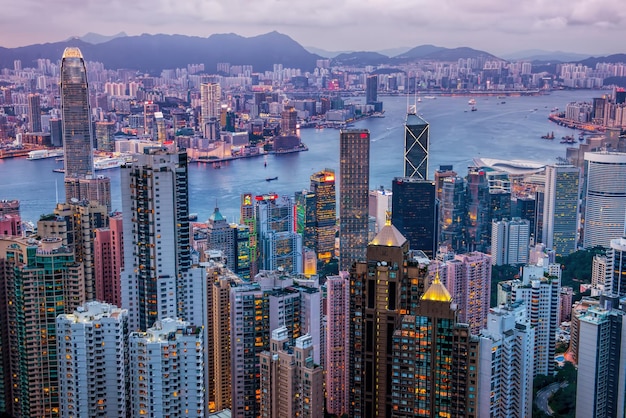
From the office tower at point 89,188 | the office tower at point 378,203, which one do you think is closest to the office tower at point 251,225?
the office tower at point 378,203

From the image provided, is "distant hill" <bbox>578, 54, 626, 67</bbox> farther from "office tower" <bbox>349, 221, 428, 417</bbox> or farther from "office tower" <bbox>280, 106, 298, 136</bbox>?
"office tower" <bbox>349, 221, 428, 417</bbox>

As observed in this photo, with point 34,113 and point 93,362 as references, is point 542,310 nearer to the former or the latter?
point 93,362

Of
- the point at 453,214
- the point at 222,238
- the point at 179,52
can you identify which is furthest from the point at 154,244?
the point at 179,52

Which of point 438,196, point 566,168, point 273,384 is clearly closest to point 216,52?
point 438,196

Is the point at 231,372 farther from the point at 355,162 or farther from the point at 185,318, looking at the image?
the point at 355,162

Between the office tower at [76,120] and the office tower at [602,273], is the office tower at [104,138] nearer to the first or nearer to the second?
the office tower at [76,120]

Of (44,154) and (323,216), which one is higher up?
(44,154)
